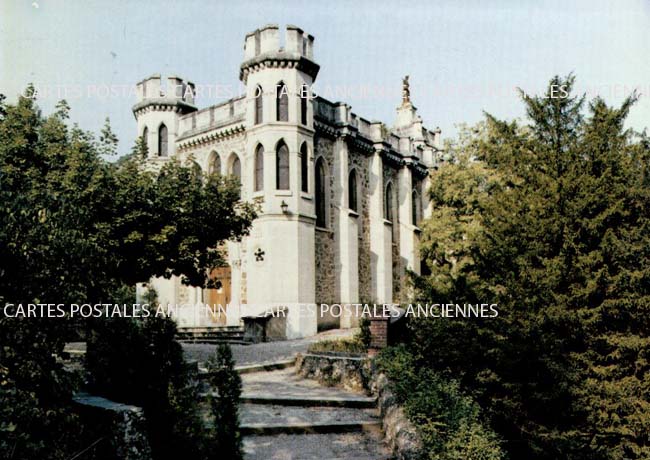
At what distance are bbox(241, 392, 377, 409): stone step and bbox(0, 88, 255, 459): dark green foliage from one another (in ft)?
11.0

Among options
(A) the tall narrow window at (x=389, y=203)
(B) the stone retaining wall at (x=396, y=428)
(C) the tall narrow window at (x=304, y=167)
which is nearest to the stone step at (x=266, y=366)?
(B) the stone retaining wall at (x=396, y=428)

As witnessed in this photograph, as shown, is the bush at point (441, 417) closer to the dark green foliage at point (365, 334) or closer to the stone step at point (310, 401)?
the stone step at point (310, 401)

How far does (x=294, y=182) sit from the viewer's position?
72.5ft

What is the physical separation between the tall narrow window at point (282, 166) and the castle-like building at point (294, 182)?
1.5 inches

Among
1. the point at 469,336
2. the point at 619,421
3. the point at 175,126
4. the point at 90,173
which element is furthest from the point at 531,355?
the point at 175,126

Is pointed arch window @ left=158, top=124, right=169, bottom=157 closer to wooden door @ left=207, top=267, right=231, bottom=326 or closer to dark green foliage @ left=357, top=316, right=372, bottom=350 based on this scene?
wooden door @ left=207, top=267, right=231, bottom=326

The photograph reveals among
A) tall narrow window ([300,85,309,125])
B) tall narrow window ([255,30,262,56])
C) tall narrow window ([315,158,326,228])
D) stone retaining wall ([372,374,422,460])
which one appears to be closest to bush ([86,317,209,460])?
stone retaining wall ([372,374,422,460])

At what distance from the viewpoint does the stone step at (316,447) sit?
8.18 meters

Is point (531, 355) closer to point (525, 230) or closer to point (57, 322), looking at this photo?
point (525, 230)

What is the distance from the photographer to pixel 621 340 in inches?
435

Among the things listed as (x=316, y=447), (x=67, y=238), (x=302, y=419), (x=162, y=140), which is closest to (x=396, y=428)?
(x=316, y=447)

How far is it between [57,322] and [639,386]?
34.1 feet

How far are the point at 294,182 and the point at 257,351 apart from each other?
24.4ft

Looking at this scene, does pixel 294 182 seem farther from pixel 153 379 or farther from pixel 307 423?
pixel 153 379
